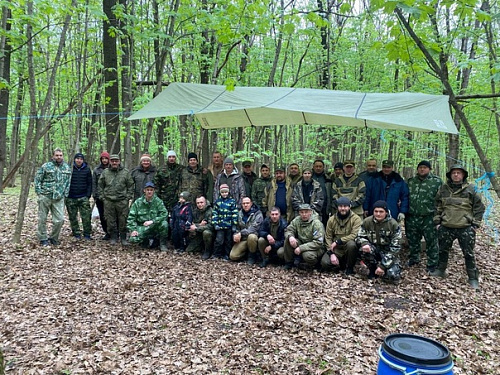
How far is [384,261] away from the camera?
17.7 ft

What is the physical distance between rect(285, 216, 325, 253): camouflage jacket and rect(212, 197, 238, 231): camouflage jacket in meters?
1.06

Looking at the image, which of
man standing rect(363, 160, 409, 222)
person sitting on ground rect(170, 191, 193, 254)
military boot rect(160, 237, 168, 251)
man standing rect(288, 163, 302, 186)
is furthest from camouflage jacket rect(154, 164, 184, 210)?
man standing rect(363, 160, 409, 222)

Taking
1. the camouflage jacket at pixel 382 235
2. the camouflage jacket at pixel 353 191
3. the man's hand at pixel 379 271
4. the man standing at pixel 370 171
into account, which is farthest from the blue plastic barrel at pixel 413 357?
the man standing at pixel 370 171

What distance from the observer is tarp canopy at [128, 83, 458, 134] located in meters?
5.52

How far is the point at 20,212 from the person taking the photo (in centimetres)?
636

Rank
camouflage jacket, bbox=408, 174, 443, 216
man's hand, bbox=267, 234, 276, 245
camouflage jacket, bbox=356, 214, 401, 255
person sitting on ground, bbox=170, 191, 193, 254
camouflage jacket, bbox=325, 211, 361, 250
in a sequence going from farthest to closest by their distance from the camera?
person sitting on ground, bbox=170, 191, 193, 254
man's hand, bbox=267, 234, 276, 245
camouflage jacket, bbox=408, 174, 443, 216
camouflage jacket, bbox=325, 211, 361, 250
camouflage jacket, bbox=356, 214, 401, 255

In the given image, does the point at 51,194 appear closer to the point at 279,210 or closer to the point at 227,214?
the point at 227,214

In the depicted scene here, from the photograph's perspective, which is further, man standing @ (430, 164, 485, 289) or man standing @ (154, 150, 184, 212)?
man standing @ (154, 150, 184, 212)

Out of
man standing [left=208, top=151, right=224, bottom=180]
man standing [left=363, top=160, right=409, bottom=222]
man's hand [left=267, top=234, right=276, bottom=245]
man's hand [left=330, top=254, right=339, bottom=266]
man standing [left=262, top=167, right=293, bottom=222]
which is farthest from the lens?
man standing [left=208, top=151, right=224, bottom=180]

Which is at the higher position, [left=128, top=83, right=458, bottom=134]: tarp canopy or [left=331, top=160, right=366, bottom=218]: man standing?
[left=128, top=83, right=458, bottom=134]: tarp canopy

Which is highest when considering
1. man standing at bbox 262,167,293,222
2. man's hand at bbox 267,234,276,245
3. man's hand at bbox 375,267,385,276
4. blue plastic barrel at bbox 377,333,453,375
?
man standing at bbox 262,167,293,222

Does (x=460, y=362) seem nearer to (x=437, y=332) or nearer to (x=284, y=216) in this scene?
(x=437, y=332)

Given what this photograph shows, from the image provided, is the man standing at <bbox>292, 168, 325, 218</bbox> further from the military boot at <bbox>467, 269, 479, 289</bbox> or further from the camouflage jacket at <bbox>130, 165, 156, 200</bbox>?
the camouflage jacket at <bbox>130, 165, 156, 200</bbox>

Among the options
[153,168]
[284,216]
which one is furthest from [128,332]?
[153,168]
